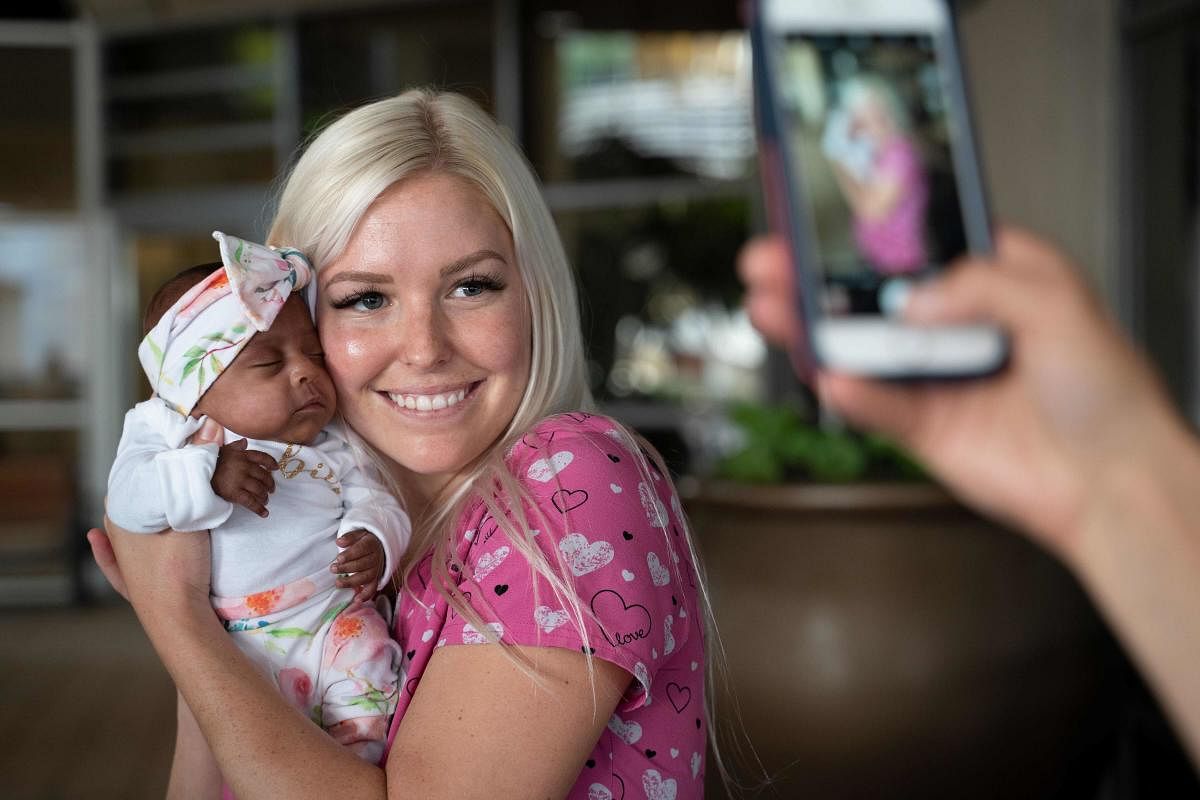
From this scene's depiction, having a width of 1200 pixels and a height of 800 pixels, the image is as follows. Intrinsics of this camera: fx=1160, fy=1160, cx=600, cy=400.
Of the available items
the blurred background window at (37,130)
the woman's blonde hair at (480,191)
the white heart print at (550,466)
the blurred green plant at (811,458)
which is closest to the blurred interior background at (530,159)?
the blurred background window at (37,130)

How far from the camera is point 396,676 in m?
1.34

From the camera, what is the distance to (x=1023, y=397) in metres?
0.71

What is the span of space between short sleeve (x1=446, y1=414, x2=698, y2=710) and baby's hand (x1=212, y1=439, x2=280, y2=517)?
23 centimetres

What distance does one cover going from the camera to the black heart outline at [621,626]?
1151 mm

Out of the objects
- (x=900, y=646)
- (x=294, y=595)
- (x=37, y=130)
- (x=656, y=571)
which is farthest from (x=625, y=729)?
(x=37, y=130)

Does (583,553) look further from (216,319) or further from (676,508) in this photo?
(216,319)

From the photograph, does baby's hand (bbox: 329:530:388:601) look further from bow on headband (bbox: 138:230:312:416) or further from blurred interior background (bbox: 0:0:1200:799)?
blurred interior background (bbox: 0:0:1200:799)

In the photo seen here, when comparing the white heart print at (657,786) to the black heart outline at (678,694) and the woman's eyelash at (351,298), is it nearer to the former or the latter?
the black heart outline at (678,694)

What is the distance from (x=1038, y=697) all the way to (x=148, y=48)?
20.7ft

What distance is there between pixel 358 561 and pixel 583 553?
0.31 metres

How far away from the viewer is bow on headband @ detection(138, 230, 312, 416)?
1308 millimetres

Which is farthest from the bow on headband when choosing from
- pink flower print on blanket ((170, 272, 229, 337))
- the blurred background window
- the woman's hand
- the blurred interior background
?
the blurred background window

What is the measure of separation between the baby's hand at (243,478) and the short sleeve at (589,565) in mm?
233

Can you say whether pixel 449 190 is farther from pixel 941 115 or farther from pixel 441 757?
pixel 941 115
